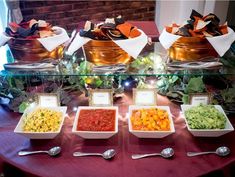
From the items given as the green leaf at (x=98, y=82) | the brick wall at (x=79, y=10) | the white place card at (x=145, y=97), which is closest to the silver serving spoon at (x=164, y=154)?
the white place card at (x=145, y=97)

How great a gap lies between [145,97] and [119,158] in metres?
0.34

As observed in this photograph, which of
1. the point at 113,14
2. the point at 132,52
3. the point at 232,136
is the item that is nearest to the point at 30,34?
the point at 132,52

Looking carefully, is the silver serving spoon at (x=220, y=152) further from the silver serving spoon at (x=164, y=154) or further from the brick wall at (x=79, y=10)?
the brick wall at (x=79, y=10)

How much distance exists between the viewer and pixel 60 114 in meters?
1.22

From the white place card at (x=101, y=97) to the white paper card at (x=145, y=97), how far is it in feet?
0.40

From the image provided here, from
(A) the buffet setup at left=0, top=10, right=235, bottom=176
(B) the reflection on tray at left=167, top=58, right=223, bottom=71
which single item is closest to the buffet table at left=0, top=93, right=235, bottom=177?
(A) the buffet setup at left=0, top=10, right=235, bottom=176

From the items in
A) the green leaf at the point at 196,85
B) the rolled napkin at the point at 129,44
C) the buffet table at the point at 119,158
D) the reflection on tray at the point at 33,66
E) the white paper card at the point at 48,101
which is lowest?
the buffet table at the point at 119,158

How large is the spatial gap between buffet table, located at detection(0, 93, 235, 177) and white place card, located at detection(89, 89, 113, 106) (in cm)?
11

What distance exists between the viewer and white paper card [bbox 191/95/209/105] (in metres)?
1.26

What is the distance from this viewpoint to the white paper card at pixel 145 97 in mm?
1270

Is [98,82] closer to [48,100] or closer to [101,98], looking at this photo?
[101,98]

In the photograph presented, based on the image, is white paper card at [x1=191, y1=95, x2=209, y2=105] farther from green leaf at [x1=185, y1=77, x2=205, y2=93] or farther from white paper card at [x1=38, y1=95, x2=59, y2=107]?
white paper card at [x1=38, y1=95, x2=59, y2=107]

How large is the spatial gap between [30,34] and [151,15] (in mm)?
2572

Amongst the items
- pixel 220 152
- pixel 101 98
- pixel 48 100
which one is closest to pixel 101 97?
pixel 101 98
